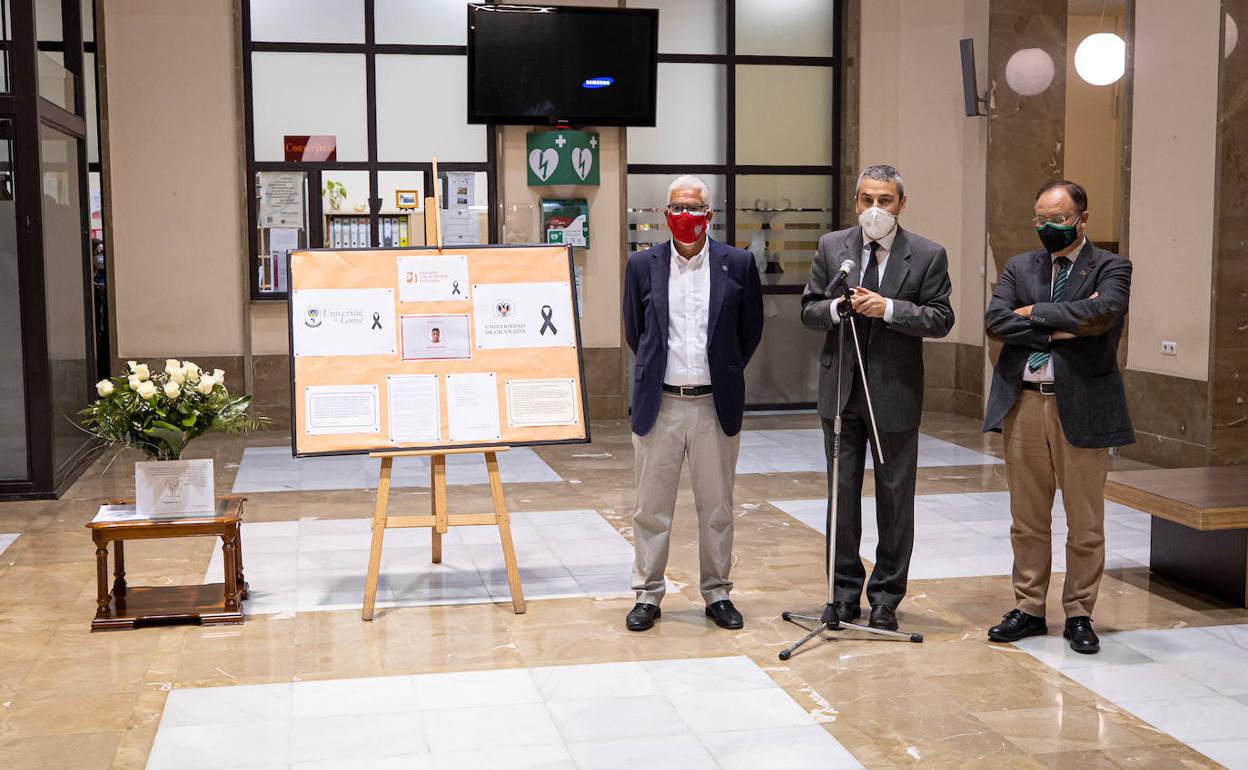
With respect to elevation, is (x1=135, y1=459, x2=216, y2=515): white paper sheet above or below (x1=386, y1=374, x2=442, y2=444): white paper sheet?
below

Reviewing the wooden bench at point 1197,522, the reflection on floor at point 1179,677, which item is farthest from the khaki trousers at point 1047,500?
the wooden bench at point 1197,522

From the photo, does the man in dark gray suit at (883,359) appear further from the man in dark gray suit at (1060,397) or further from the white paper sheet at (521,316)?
the white paper sheet at (521,316)

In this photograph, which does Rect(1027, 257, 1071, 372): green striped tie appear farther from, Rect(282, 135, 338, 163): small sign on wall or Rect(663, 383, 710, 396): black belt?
Rect(282, 135, 338, 163): small sign on wall

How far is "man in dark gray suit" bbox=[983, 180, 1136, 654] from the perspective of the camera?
4484mm

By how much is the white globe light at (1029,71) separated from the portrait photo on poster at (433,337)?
628 cm

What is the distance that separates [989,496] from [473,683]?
13.0 feet

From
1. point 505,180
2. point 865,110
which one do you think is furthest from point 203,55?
point 865,110

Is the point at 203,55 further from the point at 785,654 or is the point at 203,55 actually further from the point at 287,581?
the point at 785,654

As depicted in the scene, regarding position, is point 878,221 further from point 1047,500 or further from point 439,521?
point 439,521

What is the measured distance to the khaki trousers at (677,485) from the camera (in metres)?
4.86

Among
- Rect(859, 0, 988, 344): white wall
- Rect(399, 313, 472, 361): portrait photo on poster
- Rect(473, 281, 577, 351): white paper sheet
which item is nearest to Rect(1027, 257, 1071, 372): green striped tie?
Rect(473, 281, 577, 351): white paper sheet

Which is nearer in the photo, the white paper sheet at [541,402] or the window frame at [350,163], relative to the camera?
the white paper sheet at [541,402]

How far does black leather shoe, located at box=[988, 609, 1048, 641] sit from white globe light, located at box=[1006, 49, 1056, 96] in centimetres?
625

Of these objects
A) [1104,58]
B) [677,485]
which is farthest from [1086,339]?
[1104,58]
